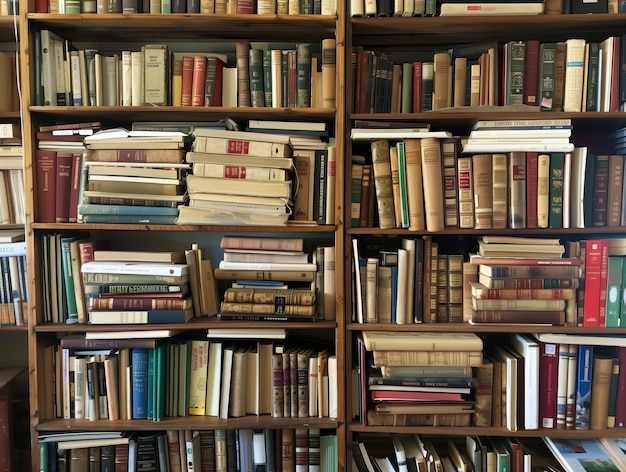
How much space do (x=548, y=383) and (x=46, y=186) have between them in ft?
6.09

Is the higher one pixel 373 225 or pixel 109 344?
pixel 373 225

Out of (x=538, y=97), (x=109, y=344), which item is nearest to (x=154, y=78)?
(x=109, y=344)

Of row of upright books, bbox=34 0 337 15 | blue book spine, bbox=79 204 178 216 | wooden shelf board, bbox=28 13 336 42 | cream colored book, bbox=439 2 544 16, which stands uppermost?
row of upright books, bbox=34 0 337 15

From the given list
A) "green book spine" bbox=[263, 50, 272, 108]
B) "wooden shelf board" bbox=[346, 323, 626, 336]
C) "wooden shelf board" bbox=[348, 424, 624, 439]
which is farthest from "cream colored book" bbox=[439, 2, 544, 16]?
"wooden shelf board" bbox=[348, 424, 624, 439]

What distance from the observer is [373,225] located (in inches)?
68.7

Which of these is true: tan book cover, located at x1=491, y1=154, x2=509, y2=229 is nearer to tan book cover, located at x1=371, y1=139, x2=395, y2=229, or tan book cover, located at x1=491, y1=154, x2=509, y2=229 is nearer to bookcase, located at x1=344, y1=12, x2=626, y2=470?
bookcase, located at x1=344, y1=12, x2=626, y2=470

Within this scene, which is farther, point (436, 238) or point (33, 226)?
point (436, 238)

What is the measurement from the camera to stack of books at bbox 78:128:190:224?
1690 millimetres

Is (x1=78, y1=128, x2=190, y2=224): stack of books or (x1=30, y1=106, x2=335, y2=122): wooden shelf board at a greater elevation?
(x1=30, y1=106, x2=335, y2=122): wooden shelf board

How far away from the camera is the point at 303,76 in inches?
67.6

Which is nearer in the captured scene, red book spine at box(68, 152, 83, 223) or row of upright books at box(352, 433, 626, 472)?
row of upright books at box(352, 433, 626, 472)

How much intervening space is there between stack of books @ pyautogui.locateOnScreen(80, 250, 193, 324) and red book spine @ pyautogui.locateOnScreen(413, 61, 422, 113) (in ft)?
3.30

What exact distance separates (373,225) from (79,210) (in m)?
1.02

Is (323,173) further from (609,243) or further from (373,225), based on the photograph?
(609,243)
